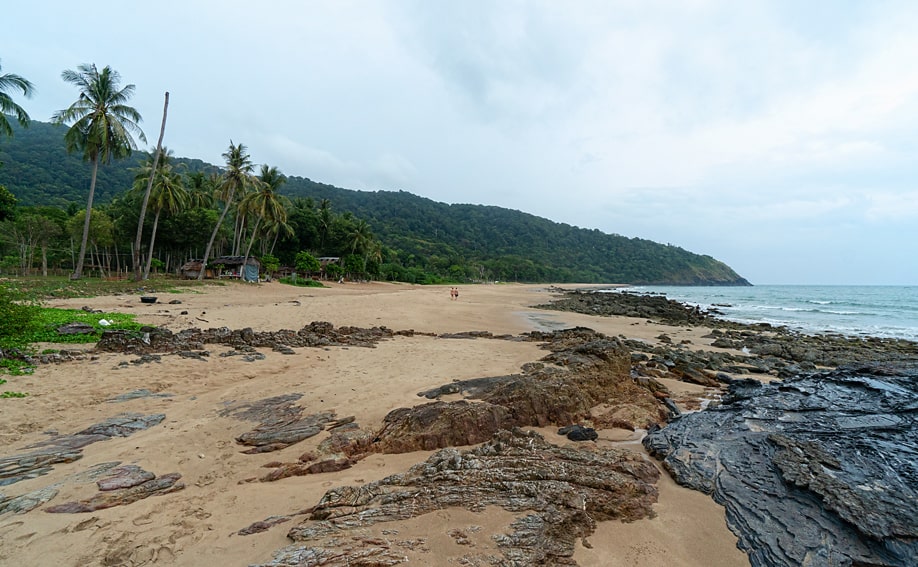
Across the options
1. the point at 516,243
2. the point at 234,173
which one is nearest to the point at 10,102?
the point at 234,173

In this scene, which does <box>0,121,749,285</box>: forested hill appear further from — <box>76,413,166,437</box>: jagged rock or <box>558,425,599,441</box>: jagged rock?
<box>558,425,599,441</box>: jagged rock

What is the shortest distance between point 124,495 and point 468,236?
135m

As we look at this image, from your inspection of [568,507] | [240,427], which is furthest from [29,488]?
[568,507]

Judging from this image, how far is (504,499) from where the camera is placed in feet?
11.4

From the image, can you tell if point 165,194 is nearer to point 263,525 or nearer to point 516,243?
point 263,525

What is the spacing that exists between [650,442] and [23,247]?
48.1 m

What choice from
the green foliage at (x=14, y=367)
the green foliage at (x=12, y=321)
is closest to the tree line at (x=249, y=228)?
the green foliage at (x=12, y=321)

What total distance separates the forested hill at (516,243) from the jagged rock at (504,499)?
10018cm

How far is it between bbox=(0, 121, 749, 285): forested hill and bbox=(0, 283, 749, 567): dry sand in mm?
Result: 77476

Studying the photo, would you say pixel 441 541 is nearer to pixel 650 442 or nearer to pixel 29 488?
pixel 650 442

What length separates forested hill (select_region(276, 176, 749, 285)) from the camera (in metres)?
115

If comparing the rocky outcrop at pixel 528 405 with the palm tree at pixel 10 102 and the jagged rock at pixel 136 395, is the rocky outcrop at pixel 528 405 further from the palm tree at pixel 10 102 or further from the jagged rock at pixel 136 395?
the palm tree at pixel 10 102

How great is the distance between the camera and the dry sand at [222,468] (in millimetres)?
3010

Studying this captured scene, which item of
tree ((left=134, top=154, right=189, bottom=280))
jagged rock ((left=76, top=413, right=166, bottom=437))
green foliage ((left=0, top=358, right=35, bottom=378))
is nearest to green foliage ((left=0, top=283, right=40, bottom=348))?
green foliage ((left=0, top=358, right=35, bottom=378))
